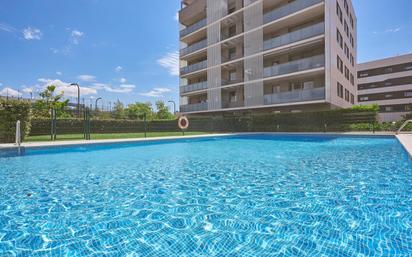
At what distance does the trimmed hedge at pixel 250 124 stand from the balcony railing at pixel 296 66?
14.1ft

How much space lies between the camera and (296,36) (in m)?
20.6

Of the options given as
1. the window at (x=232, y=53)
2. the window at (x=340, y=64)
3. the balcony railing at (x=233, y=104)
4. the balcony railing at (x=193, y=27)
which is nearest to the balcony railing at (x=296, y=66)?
the balcony railing at (x=233, y=104)

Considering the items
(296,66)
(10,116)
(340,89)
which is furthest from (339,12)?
(10,116)

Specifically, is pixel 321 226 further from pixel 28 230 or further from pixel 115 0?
pixel 115 0

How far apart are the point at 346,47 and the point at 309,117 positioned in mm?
13503

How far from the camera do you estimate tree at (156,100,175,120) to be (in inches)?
1912

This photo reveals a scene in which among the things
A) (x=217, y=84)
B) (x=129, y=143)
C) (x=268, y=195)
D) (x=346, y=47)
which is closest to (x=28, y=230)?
(x=268, y=195)

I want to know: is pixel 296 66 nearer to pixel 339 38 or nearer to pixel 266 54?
pixel 266 54

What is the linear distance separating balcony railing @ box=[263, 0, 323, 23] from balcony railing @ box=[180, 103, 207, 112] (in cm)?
1257

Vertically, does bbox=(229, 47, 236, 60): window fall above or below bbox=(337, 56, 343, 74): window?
above

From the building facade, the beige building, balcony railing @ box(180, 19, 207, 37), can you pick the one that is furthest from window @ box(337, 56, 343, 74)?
the building facade

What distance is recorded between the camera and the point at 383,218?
2852 millimetres

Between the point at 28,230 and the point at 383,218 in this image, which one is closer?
the point at 28,230

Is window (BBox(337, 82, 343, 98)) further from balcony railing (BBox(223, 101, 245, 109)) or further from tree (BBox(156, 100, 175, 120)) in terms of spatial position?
tree (BBox(156, 100, 175, 120))
